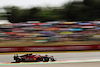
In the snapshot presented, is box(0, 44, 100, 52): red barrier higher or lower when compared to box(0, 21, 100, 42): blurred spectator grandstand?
lower

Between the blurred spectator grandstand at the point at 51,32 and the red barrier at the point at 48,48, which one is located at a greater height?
the blurred spectator grandstand at the point at 51,32

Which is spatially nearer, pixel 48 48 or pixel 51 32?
pixel 48 48

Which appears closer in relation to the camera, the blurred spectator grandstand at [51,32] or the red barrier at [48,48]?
the red barrier at [48,48]

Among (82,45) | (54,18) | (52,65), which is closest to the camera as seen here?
(52,65)

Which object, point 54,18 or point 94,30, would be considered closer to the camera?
point 94,30

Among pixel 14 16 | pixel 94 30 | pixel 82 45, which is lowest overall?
pixel 82 45

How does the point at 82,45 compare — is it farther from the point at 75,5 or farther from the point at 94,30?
the point at 75,5

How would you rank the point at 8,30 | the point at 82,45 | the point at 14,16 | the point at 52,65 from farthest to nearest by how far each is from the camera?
the point at 14,16 < the point at 8,30 < the point at 82,45 < the point at 52,65

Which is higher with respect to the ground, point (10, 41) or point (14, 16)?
point (14, 16)

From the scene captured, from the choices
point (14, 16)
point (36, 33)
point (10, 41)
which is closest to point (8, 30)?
point (10, 41)

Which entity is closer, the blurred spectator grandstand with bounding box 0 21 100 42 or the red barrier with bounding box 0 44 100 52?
the red barrier with bounding box 0 44 100 52

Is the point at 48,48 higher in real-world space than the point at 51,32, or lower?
lower

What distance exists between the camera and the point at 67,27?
44.8 feet

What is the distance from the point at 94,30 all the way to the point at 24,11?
34.3 m
